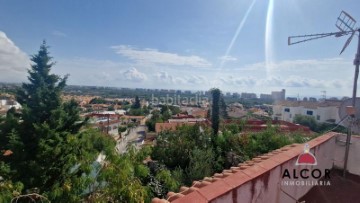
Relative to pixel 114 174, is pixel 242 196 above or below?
above

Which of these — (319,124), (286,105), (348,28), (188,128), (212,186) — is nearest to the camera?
(212,186)

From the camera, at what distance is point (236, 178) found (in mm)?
2232

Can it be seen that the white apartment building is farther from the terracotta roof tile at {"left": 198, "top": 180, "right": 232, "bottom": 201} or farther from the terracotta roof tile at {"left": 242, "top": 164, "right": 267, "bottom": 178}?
the terracotta roof tile at {"left": 198, "top": 180, "right": 232, "bottom": 201}

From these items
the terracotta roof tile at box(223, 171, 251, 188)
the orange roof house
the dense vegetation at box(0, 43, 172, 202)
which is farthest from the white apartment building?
the terracotta roof tile at box(223, 171, 251, 188)

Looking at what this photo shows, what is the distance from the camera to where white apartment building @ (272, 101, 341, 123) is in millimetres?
37150

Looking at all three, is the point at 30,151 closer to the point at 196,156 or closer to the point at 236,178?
the point at 196,156

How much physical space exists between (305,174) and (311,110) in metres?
42.1

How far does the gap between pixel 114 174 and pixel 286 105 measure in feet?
158

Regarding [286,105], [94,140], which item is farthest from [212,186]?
[286,105]

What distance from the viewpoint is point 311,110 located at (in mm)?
40125

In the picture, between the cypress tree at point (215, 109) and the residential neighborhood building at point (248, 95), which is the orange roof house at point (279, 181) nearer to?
the cypress tree at point (215, 109)

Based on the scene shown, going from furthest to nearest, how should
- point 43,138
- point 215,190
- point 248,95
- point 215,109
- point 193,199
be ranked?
1. point 248,95
2. point 215,109
3. point 43,138
4. point 215,190
5. point 193,199

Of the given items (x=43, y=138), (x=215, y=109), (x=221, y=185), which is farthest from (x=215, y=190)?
(x=215, y=109)

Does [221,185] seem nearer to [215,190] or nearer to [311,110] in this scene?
[215,190]
